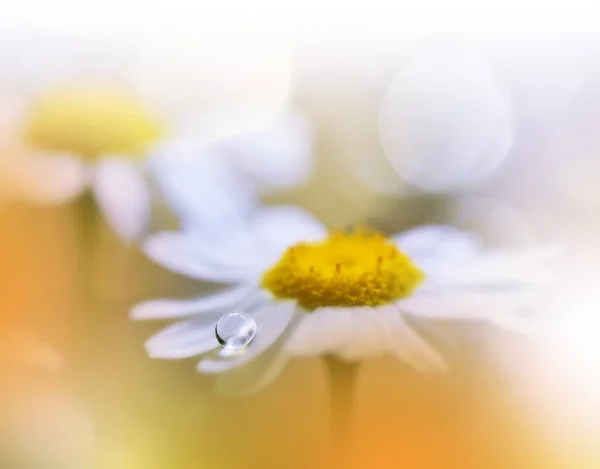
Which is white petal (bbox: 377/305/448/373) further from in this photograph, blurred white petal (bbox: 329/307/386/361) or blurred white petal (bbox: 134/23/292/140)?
blurred white petal (bbox: 134/23/292/140)

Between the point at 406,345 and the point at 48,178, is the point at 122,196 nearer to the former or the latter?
the point at 48,178

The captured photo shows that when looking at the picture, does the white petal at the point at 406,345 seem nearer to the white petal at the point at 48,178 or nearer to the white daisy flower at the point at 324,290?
the white daisy flower at the point at 324,290

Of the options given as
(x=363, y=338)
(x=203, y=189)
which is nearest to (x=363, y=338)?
(x=363, y=338)

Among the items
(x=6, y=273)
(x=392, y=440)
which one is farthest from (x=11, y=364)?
(x=392, y=440)

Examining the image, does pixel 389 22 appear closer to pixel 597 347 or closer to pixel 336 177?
pixel 336 177

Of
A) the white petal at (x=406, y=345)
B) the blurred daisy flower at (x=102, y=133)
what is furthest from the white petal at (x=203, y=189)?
the white petal at (x=406, y=345)

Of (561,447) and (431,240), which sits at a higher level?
(431,240)

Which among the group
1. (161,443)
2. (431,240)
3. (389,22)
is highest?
(389,22)
